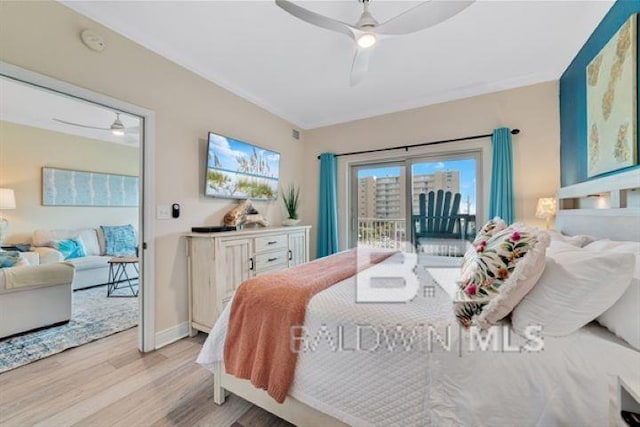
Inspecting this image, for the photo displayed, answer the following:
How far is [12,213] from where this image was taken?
398cm

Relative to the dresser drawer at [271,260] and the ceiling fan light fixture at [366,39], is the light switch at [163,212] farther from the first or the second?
the ceiling fan light fixture at [366,39]

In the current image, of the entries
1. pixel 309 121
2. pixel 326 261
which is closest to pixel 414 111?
pixel 309 121

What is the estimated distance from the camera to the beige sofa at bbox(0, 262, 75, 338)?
2.41 m

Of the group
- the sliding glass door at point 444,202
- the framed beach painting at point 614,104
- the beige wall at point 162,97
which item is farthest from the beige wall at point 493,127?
the beige wall at point 162,97

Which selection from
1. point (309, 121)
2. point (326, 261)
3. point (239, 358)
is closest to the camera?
point (239, 358)

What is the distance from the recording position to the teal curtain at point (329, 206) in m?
4.10

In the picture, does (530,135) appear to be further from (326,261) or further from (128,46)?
(128,46)

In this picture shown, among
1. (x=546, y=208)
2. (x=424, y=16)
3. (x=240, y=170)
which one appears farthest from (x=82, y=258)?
(x=546, y=208)

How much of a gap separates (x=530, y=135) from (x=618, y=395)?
2.95 m

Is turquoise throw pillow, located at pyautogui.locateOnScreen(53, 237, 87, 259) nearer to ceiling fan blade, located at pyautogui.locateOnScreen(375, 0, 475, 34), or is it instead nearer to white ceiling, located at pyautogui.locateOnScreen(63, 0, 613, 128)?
white ceiling, located at pyautogui.locateOnScreen(63, 0, 613, 128)

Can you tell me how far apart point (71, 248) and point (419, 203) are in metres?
5.38

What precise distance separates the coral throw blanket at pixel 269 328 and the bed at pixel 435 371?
0.21 ft

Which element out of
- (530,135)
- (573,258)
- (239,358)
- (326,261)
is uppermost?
(530,135)

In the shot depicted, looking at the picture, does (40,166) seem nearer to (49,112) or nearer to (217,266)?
(49,112)
